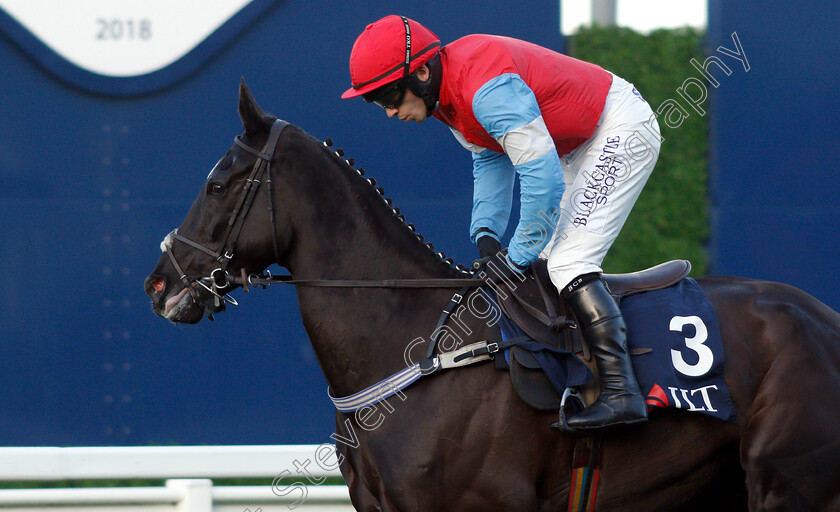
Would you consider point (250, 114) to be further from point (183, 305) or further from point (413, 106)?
point (183, 305)

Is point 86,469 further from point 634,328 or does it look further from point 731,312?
point 731,312

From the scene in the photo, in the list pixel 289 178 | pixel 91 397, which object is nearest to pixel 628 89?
pixel 289 178

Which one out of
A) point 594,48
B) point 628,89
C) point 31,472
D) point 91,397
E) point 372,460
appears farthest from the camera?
point 594,48

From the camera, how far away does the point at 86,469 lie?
13.4ft

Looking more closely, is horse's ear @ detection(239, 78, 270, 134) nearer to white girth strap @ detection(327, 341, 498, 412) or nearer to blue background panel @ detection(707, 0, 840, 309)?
white girth strap @ detection(327, 341, 498, 412)

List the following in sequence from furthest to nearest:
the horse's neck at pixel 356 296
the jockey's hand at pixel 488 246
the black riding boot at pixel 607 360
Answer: the jockey's hand at pixel 488 246, the horse's neck at pixel 356 296, the black riding boot at pixel 607 360

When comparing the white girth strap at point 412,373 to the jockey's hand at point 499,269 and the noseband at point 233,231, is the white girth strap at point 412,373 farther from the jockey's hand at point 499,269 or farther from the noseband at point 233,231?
the noseband at point 233,231

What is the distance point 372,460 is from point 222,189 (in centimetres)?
101

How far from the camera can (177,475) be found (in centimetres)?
409

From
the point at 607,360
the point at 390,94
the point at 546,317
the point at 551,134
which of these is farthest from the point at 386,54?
the point at 607,360

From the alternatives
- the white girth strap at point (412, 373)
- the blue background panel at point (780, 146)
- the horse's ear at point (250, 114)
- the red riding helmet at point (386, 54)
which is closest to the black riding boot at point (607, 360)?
the white girth strap at point (412, 373)

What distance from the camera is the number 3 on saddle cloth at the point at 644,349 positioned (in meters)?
2.73

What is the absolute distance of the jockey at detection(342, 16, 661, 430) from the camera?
2727mm

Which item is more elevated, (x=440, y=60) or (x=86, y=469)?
(x=440, y=60)
